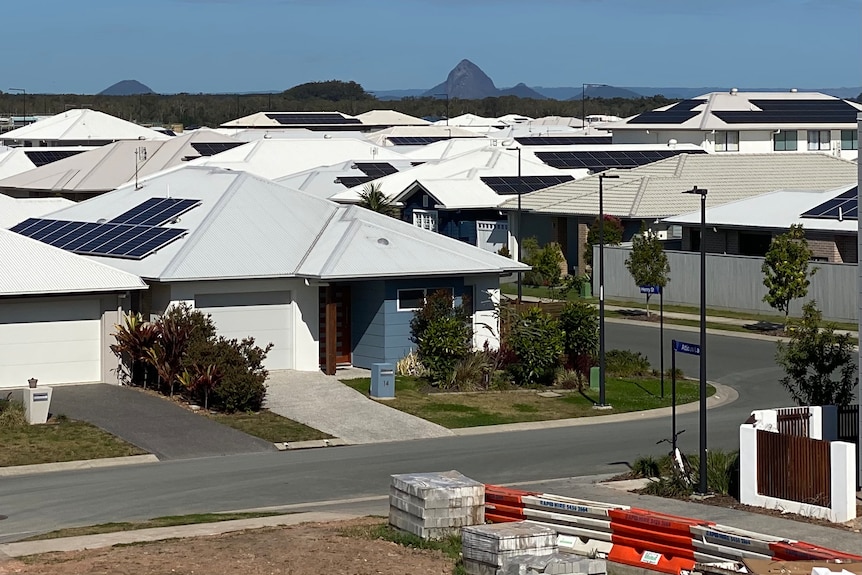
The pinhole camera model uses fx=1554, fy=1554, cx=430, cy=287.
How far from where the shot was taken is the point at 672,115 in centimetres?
10288

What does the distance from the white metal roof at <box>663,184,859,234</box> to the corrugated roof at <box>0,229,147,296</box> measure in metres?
25.9

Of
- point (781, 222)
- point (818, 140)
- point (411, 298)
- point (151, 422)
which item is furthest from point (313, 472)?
point (818, 140)

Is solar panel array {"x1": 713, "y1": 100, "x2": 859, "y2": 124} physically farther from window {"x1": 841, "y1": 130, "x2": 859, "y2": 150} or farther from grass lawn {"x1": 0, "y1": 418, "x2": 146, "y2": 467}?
grass lawn {"x1": 0, "y1": 418, "x2": 146, "y2": 467}

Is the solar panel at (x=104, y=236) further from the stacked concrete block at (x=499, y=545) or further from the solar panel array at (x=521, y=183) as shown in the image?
the solar panel array at (x=521, y=183)

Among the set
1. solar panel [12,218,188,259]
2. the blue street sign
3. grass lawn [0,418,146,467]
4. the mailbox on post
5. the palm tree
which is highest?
the palm tree

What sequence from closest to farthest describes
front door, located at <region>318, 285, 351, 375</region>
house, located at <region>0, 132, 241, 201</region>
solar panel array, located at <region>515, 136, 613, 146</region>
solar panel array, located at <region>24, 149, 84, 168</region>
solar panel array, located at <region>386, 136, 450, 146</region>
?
front door, located at <region>318, 285, 351, 375</region>
house, located at <region>0, 132, 241, 201</region>
solar panel array, located at <region>24, 149, 84, 168</region>
solar panel array, located at <region>515, 136, 613, 146</region>
solar panel array, located at <region>386, 136, 450, 146</region>

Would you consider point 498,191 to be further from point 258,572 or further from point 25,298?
point 258,572

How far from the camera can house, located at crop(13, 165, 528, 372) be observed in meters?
37.0

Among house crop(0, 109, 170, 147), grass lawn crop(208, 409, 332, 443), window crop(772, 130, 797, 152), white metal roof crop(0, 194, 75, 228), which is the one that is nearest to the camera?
grass lawn crop(208, 409, 332, 443)

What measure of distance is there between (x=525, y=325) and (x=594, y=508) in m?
17.5

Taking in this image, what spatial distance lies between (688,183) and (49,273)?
38136 mm

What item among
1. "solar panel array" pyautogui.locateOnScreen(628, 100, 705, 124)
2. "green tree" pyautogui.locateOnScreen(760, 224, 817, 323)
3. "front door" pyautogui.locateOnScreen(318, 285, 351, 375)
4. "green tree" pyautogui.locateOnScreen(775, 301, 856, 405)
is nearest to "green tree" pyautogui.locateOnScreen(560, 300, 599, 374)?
"front door" pyautogui.locateOnScreen(318, 285, 351, 375)

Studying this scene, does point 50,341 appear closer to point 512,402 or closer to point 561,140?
point 512,402

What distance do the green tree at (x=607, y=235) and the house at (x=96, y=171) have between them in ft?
71.0
